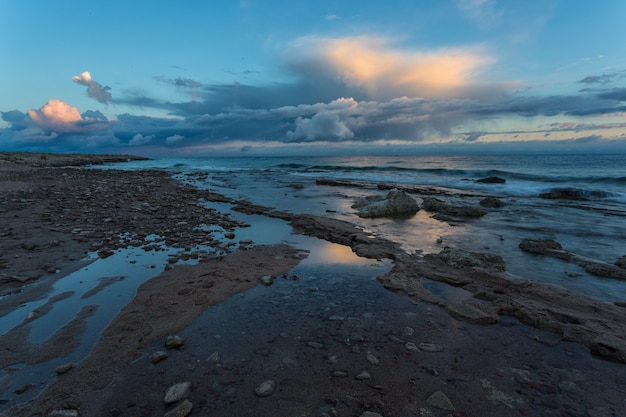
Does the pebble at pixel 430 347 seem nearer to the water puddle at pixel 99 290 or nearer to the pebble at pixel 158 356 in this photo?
the water puddle at pixel 99 290

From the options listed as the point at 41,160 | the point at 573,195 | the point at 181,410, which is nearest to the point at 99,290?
the point at 181,410

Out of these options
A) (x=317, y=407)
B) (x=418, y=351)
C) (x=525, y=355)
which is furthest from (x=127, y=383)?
(x=525, y=355)

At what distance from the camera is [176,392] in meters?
3.07

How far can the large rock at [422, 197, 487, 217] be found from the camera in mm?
14133

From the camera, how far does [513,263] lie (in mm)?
7660

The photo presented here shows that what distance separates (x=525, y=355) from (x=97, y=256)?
8665mm

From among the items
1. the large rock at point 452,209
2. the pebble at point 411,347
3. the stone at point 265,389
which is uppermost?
the stone at point 265,389

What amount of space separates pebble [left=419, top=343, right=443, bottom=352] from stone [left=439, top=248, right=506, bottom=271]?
3505 millimetres

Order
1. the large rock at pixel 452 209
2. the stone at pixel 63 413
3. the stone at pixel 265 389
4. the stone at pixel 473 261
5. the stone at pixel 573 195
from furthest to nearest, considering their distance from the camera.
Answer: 1. the stone at pixel 573 195
2. the large rock at pixel 452 209
3. the stone at pixel 473 261
4. the stone at pixel 265 389
5. the stone at pixel 63 413

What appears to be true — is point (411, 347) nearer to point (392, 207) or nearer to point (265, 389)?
point (265, 389)

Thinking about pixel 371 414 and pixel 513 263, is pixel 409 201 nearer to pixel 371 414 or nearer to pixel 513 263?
pixel 513 263

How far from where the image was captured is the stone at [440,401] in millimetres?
2965

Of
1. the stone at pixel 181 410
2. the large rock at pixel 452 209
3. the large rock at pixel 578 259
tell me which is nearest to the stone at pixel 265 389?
the stone at pixel 181 410

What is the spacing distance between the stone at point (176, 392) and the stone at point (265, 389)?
2.36 ft
